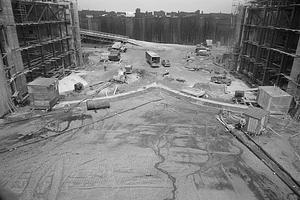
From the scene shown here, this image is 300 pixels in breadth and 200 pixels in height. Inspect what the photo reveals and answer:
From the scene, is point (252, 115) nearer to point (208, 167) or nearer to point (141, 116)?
point (208, 167)

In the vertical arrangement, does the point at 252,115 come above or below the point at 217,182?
above

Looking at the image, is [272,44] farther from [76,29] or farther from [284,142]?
[76,29]

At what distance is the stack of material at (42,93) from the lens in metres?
16.9

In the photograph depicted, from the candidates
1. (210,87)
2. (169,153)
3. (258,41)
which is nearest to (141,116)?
(169,153)

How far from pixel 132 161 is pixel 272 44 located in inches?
774

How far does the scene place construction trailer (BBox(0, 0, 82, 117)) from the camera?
691 inches

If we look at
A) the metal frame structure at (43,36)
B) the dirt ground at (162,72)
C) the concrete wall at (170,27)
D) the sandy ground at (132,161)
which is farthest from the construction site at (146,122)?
the concrete wall at (170,27)

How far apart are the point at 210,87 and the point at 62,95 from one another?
45.8 ft

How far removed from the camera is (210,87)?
23406 millimetres

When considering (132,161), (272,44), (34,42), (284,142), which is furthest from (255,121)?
(34,42)

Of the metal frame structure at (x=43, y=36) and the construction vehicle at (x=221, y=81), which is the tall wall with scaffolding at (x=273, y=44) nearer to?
the construction vehicle at (x=221, y=81)

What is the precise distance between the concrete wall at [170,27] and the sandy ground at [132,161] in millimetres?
40944

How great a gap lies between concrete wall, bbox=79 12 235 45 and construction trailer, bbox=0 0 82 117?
2592 centimetres

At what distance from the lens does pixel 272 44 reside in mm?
23562
